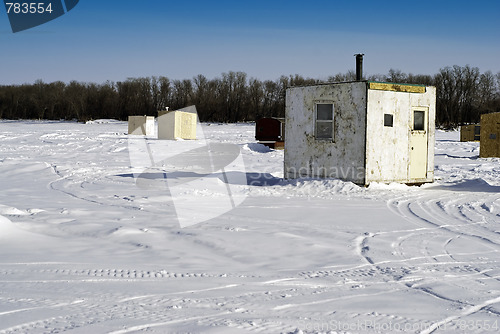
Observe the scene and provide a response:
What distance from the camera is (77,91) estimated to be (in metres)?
87.9

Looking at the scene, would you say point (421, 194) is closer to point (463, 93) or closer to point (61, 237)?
point (61, 237)

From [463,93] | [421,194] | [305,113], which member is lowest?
[421,194]

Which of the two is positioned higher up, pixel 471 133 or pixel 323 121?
pixel 323 121

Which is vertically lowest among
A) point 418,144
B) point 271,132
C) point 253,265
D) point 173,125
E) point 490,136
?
point 253,265

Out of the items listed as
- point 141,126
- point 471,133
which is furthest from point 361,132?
point 141,126

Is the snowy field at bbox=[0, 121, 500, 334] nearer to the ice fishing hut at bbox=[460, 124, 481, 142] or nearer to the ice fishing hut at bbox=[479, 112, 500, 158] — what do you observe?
the ice fishing hut at bbox=[479, 112, 500, 158]

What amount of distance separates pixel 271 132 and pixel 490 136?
13.1 m

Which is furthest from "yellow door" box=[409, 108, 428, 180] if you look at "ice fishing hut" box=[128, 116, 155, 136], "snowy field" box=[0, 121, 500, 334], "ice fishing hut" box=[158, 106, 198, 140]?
"ice fishing hut" box=[128, 116, 155, 136]

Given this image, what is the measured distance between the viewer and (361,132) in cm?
1341

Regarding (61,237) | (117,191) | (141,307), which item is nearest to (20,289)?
(141,307)

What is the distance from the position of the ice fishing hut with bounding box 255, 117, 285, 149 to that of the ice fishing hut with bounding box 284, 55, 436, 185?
1694cm

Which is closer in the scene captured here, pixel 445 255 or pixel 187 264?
pixel 187 264

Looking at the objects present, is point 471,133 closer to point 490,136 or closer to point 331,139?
point 490,136

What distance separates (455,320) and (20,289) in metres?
3.87
